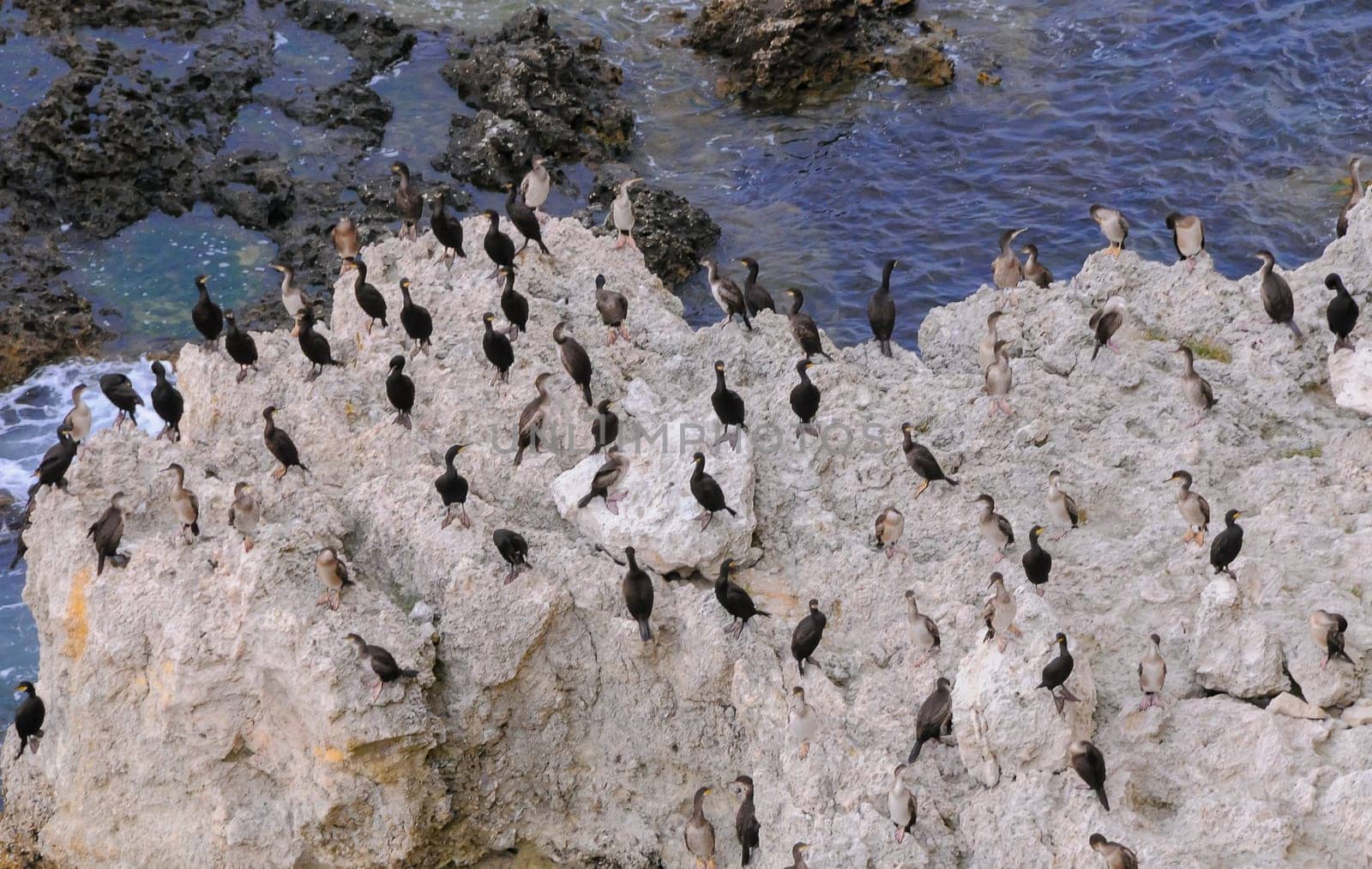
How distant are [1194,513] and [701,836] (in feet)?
13.9

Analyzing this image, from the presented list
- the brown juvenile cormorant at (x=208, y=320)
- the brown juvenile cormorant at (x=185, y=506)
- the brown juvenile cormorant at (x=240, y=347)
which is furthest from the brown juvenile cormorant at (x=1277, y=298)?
the brown juvenile cormorant at (x=208, y=320)

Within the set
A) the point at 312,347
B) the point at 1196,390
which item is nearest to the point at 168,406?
the point at 312,347

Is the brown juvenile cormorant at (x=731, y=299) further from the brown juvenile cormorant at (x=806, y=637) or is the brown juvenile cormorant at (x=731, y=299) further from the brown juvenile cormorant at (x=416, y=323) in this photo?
the brown juvenile cormorant at (x=806, y=637)

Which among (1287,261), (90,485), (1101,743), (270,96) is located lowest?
(270,96)

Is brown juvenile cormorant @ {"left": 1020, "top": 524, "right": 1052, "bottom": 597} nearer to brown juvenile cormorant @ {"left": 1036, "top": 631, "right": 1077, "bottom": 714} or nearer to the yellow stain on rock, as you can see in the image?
brown juvenile cormorant @ {"left": 1036, "top": 631, "right": 1077, "bottom": 714}

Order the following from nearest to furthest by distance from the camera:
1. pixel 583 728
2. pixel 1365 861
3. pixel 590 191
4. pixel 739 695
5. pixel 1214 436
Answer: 1. pixel 1365 861
2. pixel 739 695
3. pixel 583 728
4. pixel 1214 436
5. pixel 590 191

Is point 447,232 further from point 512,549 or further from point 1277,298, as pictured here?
point 1277,298

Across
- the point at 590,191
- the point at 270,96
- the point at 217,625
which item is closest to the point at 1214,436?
the point at 217,625

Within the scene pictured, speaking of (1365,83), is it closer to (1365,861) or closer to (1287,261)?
(1287,261)

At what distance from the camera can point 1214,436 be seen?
10.6 m

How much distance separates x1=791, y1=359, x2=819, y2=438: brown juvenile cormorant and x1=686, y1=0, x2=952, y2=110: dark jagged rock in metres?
14.4

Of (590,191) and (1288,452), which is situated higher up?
(1288,452)

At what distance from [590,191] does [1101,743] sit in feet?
47.7

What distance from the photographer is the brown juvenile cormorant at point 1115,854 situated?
24.1 feet
